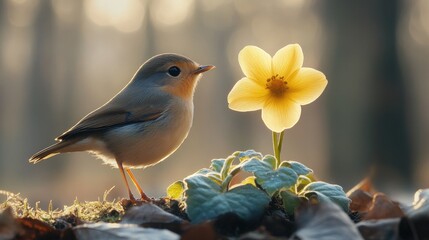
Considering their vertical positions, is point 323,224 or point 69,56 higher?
point 69,56

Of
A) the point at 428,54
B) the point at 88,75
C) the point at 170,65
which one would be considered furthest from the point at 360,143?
the point at 88,75

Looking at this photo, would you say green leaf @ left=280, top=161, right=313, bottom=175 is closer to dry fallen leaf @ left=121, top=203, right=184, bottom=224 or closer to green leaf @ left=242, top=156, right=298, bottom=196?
green leaf @ left=242, top=156, right=298, bottom=196

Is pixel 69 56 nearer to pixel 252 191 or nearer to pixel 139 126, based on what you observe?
pixel 139 126

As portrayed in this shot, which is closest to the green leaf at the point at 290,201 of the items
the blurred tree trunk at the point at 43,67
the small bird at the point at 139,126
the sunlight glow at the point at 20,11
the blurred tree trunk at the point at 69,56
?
the small bird at the point at 139,126

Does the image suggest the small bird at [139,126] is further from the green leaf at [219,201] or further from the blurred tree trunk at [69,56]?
the blurred tree trunk at [69,56]

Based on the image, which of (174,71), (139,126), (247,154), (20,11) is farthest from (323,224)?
(20,11)

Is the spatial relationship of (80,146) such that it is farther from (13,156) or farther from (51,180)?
(13,156)
